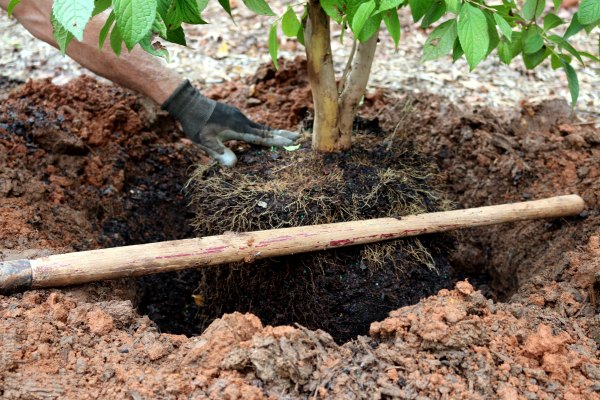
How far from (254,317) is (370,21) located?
943 millimetres

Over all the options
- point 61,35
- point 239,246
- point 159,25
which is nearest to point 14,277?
point 239,246

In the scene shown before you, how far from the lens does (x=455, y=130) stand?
10.9 ft

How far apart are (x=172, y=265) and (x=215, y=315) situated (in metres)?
0.65

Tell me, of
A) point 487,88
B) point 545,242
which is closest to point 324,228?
point 545,242

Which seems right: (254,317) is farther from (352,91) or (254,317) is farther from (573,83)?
(573,83)

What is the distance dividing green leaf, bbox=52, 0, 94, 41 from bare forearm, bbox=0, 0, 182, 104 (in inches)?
55.9

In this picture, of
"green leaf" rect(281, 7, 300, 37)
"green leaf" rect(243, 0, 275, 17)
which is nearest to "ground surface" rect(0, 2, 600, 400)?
"green leaf" rect(281, 7, 300, 37)

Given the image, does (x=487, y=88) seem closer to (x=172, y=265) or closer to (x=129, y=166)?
(x=129, y=166)

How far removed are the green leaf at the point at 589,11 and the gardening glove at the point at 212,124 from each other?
53.3 inches

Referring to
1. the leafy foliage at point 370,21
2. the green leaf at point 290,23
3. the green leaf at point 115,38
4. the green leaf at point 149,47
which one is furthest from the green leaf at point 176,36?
the green leaf at point 290,23

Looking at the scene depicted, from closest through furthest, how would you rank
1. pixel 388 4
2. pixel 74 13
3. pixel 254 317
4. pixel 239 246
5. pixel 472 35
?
1. pixel 74 13
2. pixel 388 4
3. pixel 472 35
4. pixel 254 317
5. pixel 239 246

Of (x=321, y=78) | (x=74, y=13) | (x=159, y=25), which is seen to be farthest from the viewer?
(x=321, y=78)

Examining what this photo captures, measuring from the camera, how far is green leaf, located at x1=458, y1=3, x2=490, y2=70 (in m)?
1.71

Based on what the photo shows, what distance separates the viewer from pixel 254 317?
183 centimetres
